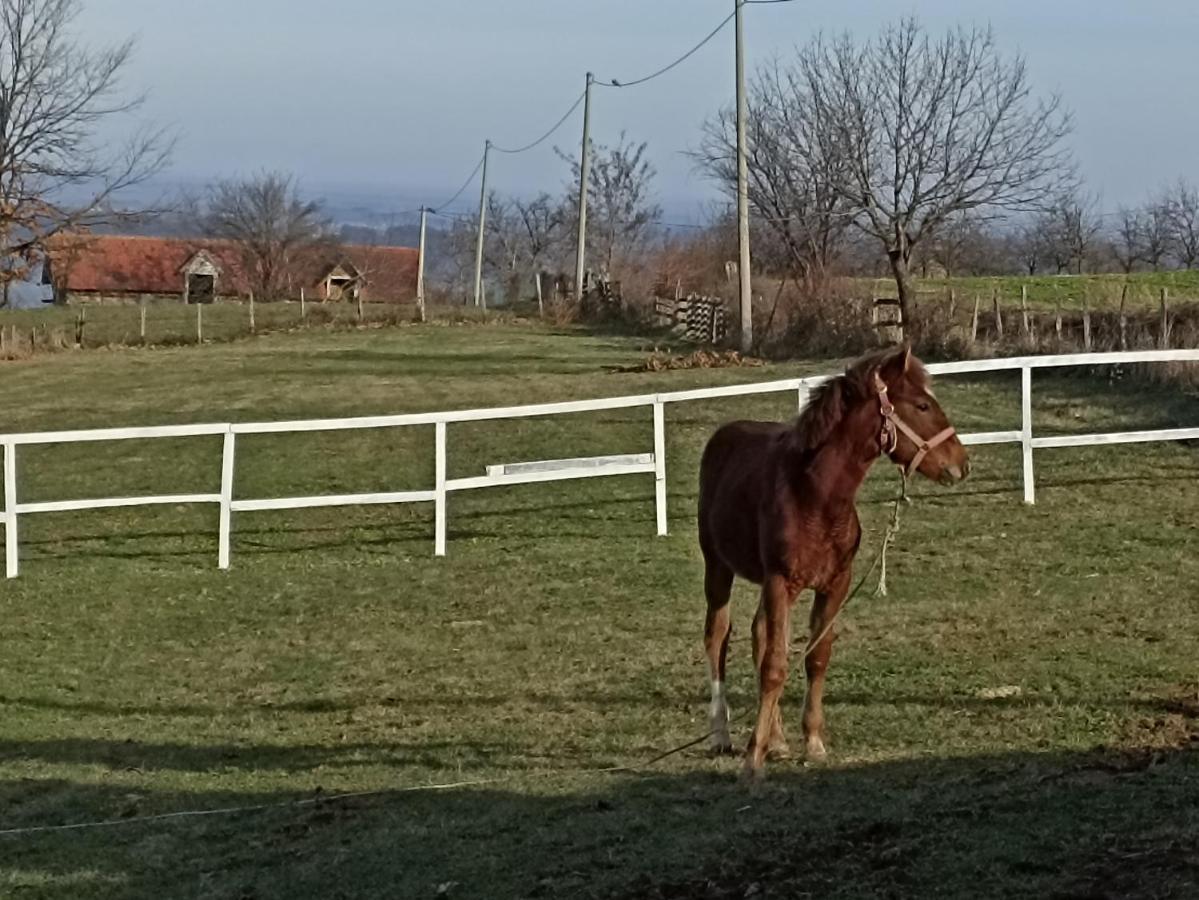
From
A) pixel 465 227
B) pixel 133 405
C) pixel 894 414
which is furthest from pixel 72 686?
pixel 465 227

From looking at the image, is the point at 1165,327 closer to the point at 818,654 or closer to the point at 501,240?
the point at 818,654

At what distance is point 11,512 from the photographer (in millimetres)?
15469

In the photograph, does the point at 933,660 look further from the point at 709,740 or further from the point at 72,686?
the point at 72,686

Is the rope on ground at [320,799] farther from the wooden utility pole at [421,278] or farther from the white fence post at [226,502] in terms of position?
the wooden utility pole at [421,278]

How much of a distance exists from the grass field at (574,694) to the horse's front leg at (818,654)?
0.15 m

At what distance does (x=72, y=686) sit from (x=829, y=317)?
26.1 m

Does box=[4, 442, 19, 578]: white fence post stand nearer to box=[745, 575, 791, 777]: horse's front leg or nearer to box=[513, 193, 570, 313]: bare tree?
box=[745, 575, 791, 777]: horse's front leg

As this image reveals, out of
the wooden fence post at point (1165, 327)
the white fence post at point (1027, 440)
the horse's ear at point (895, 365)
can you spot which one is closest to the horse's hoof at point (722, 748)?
the horse's ear at point (895, 365)

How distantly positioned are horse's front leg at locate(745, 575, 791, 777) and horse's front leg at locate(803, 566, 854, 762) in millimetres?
205

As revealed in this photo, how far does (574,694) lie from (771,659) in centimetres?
289

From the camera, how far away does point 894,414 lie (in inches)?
281

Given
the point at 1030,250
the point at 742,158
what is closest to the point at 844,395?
the point at 742,158

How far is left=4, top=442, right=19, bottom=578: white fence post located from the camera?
1548cm

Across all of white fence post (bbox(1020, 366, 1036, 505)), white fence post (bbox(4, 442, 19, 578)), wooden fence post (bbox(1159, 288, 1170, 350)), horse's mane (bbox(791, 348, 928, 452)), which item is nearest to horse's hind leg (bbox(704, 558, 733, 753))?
horse's mane (bbox(791, 348, 928, 452))
